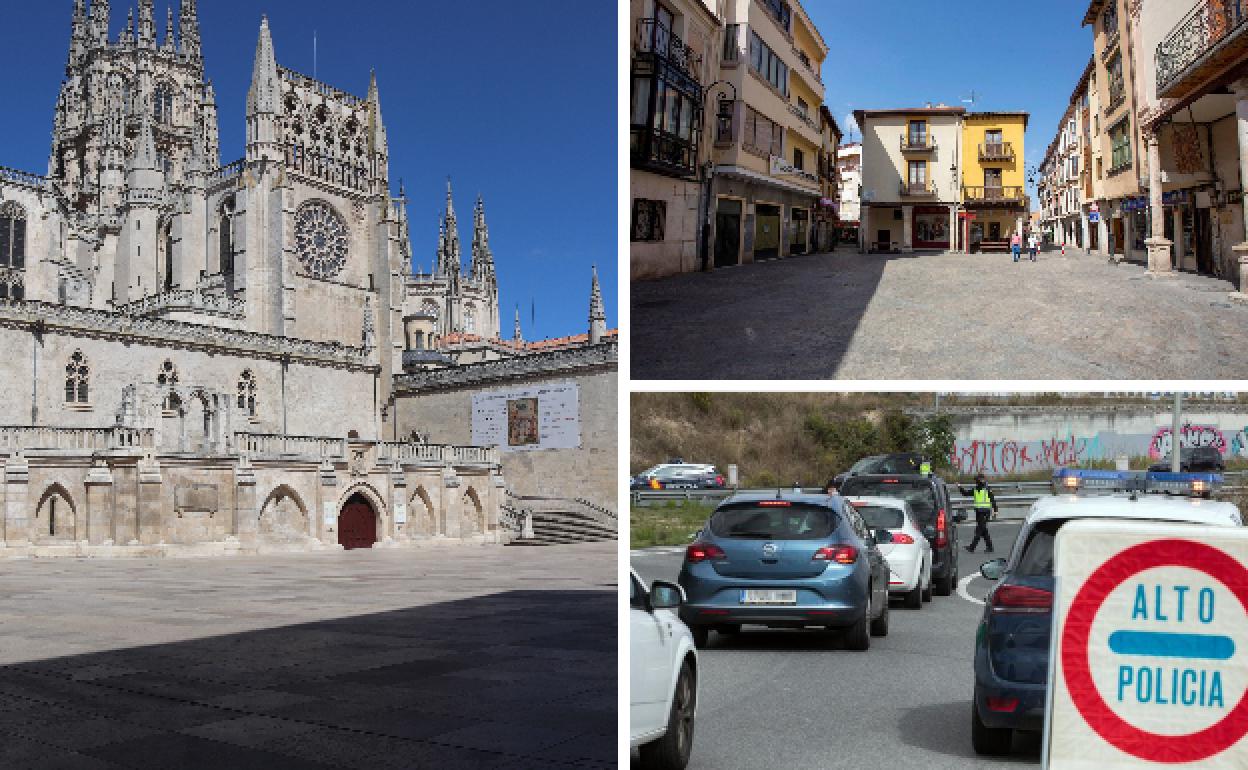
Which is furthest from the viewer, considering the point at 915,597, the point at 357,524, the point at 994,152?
the point at 357,524

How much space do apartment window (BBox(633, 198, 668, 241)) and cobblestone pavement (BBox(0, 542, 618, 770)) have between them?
311 cm

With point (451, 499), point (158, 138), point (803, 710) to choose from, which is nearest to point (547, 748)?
point (803, 710)

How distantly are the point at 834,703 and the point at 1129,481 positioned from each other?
3046 millimetres

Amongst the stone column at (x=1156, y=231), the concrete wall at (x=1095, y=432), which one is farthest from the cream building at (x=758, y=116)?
the stone column at (x=1156, y=231)

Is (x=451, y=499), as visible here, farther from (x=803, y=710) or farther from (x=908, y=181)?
(x=803, y=710)

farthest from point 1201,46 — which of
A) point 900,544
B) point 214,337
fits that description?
point 214,337

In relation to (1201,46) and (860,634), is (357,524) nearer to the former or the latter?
(860,634)

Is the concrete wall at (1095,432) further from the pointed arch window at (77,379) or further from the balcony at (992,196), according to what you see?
the pointed arch window at (77,379)

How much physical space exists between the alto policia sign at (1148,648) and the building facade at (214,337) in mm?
37578

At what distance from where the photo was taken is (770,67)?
608cm

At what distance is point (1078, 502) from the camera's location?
6.36 m

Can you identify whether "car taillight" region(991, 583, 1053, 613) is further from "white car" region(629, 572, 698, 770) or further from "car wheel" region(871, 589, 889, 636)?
"car wheel" region(871, 589, 889, 636)

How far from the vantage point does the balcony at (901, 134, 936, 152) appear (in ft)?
41.3

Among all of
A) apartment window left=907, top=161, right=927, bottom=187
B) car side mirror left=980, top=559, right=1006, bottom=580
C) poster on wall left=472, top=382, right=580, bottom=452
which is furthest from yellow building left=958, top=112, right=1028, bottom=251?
poster on wall left=472, top=382, right=580, bottom=452
